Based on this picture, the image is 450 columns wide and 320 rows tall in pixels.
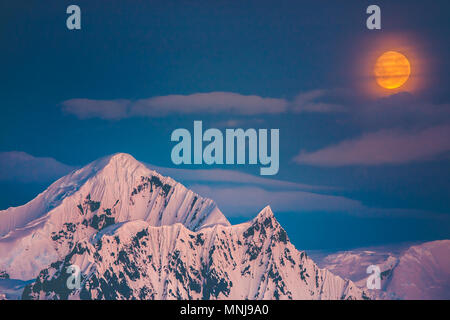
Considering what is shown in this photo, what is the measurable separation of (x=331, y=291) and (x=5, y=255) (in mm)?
69032

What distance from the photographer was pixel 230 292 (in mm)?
189750

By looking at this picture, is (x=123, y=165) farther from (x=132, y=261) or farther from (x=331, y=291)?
(x=331, y=291)

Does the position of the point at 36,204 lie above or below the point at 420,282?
above

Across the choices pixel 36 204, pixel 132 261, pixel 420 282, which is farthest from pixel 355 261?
pixel 132 261

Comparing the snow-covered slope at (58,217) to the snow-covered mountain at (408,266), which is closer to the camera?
the snow-covered mountain at (408,266)

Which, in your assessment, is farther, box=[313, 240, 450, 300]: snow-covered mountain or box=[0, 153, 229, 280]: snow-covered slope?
box=[0, 153, 229, 280]: snow-covered slope

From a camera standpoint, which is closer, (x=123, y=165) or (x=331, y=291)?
(x=331, y=291)

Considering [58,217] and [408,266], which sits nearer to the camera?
[408,266]

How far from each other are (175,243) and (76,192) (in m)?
26.2
